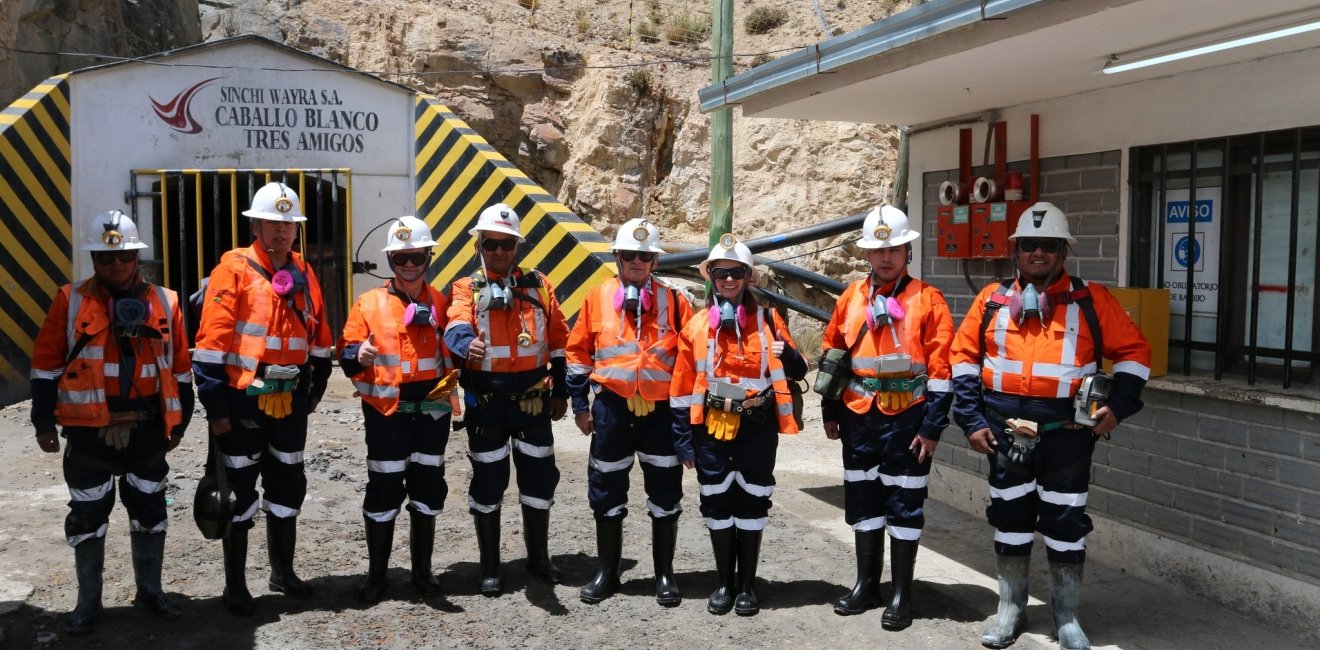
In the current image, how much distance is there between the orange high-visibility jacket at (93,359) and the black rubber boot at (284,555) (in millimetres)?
732

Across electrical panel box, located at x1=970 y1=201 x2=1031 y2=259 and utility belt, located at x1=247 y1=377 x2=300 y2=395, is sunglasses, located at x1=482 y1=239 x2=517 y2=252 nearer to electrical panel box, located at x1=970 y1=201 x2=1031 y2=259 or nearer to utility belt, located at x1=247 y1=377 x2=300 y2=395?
utility belt, located at x1=247 y1=377 x2=300 y2=395

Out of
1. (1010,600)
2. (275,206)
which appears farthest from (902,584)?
(275,206)

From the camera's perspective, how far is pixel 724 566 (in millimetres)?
5238

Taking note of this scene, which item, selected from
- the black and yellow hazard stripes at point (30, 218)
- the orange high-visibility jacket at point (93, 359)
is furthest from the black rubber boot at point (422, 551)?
the black and yellow hazard stripes at point (30, 218)

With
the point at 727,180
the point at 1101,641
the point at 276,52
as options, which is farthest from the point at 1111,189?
the point at 276,52

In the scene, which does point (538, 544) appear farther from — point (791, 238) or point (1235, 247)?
point (1235, 247)

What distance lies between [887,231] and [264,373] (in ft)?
9.96

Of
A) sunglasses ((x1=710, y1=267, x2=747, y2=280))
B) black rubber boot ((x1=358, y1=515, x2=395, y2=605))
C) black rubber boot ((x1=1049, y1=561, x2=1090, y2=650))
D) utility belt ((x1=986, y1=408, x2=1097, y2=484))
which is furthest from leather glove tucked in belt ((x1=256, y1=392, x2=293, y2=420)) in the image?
black rubber boot ((x1=1049, y1=561, x2=1090, y2=650))

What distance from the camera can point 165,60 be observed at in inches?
412

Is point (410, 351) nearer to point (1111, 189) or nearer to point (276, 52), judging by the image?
point (1111, 189)

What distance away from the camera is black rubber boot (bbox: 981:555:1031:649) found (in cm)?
477

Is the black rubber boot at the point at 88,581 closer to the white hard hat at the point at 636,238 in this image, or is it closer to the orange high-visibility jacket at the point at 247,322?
the orange high-visibility jacket at the point at 247,322

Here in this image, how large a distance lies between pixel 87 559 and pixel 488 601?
1857 mm

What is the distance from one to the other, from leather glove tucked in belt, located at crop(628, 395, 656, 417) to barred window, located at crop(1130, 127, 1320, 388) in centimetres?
279
